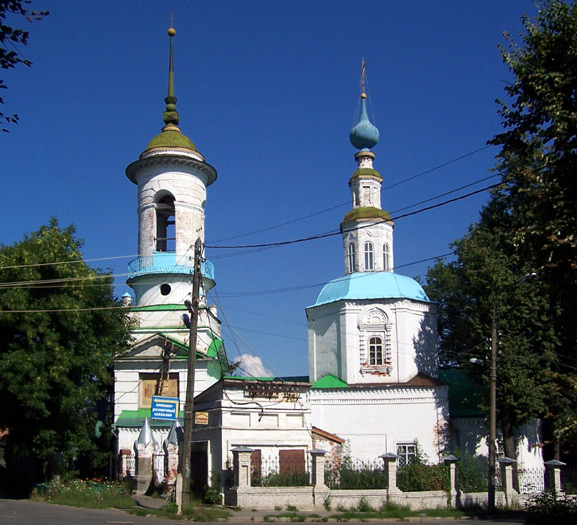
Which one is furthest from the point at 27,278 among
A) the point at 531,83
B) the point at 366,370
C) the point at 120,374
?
the point at 531,83

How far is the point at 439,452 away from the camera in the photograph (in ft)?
100

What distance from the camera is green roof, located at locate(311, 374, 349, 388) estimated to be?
31938 mm

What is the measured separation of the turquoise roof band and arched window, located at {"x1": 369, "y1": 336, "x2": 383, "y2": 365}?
1916 mm

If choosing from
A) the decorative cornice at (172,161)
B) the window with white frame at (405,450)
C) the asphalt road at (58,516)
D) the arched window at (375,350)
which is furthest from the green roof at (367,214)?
the asphalt road at (58,516)

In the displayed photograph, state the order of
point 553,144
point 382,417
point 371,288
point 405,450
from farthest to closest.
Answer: point 371,288, point 382,417, point 405,450, point 553,144

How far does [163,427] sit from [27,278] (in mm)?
7940

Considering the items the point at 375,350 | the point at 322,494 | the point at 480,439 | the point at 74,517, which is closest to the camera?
the point at 74,517

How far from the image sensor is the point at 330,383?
106 feet

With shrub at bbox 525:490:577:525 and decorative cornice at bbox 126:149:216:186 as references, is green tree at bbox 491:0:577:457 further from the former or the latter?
decorative cornice at bbox 126:149:216:186

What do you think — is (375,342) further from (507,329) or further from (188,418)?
(188,418)

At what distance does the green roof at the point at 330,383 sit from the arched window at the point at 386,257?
606 cm

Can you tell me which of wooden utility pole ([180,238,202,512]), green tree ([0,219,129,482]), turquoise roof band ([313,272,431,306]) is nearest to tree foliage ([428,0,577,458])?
turquoise roof band ([313,272,431,306])

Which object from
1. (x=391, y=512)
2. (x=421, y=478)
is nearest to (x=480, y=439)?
(x=421, y=478)

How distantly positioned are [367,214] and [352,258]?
2.23 meters
